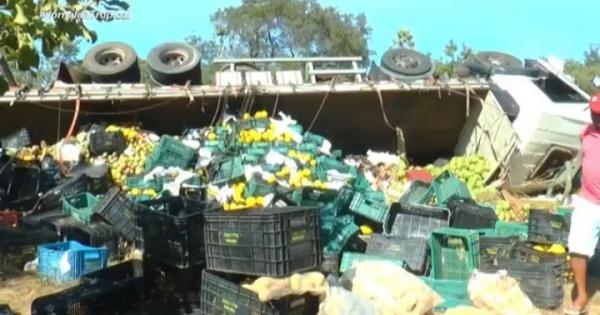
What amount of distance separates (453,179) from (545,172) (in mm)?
3000

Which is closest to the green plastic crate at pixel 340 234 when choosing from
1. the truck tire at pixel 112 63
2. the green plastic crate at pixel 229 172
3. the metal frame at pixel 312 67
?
the green plastic crate at pixel 229 172

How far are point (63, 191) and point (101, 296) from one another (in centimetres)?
480

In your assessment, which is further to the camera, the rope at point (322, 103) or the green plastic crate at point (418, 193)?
the rope at point (322, 103)

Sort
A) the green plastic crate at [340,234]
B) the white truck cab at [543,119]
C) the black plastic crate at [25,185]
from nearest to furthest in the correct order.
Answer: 1. the green plastic crate at [340,234]
2. the black plastic crate at [25,185]
3. the white truck cab at [543,119]

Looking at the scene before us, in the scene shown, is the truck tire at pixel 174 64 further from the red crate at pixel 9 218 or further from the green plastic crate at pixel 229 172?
the red crate at pixel 9 218

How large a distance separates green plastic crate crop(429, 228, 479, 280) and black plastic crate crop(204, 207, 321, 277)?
7.31ft

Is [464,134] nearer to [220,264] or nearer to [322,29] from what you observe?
[220,264]

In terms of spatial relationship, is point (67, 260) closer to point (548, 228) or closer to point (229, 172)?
point (229, 172)

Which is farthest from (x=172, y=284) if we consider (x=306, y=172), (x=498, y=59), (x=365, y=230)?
(x=498, y=59)

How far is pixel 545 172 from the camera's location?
1347 cm

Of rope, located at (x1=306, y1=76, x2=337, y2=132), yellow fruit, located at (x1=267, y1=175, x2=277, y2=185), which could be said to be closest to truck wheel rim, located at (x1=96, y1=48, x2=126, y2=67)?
rope, located at (x1=306, y1=76, x2=337, y2=132)

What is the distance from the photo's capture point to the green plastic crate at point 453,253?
7.97 meters

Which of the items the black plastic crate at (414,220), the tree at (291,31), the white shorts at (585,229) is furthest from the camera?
the tree at (291,31)

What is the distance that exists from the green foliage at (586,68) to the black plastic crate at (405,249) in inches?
738
